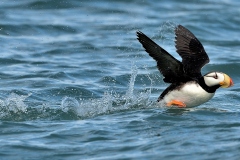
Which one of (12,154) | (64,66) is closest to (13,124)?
(12,154)

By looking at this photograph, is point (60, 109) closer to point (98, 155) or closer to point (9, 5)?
point (98, 155)

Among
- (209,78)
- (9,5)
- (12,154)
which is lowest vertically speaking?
(12,154)

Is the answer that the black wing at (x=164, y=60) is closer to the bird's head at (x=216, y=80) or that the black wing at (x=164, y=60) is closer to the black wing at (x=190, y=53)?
the black wing at (x=190, y=53)

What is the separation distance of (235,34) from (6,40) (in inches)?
213

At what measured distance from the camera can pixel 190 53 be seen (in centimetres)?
947

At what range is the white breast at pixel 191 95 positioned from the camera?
8.55m

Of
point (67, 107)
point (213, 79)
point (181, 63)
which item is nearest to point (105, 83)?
point (67, 107)

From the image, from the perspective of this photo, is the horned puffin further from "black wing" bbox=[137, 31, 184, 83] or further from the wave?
the wave

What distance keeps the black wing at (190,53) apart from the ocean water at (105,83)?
1.77 feet

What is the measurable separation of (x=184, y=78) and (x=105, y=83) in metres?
3.01

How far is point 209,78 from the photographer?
853 cm

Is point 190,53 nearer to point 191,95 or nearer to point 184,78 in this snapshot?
point 184,78

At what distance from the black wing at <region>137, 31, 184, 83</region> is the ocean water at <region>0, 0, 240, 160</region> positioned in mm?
457

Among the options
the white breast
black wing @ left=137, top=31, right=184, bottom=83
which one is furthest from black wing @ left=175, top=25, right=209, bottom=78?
the white breast
